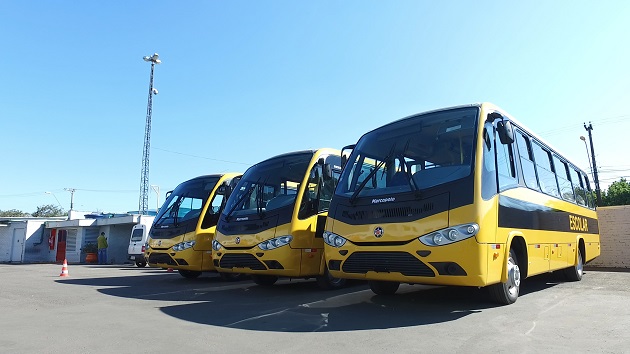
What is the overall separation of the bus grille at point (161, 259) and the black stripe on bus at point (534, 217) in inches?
297

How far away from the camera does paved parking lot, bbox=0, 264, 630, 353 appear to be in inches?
167

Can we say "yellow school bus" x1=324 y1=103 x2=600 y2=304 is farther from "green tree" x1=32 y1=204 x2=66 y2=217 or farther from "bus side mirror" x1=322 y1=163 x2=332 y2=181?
"green tree" x1=32 y1=204 x2=66 y2=217

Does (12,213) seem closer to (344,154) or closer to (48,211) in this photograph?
(48,211)

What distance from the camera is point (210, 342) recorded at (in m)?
4.38

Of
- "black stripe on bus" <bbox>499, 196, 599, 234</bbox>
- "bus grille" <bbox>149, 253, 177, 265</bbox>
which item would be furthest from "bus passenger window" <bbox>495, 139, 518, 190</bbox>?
"bus grille" <bbox>149, 253, 177, 265</bbox>

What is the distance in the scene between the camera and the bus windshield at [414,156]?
5.91m

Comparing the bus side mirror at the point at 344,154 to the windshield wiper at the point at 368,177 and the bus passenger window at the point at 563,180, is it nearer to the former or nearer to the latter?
the windshield wiper at the point at 368,177

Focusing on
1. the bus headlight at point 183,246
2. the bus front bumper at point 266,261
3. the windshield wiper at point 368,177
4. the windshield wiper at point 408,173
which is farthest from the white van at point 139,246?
the windshield wiper at point 408,173

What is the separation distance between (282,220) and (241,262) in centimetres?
121

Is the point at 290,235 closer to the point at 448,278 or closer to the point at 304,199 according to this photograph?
the point at 304,199

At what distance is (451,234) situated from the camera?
5.33m

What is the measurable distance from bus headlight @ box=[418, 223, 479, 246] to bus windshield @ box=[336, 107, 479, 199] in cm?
68

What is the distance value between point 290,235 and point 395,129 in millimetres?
2693

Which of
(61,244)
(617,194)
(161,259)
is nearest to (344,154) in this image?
(161,259)
